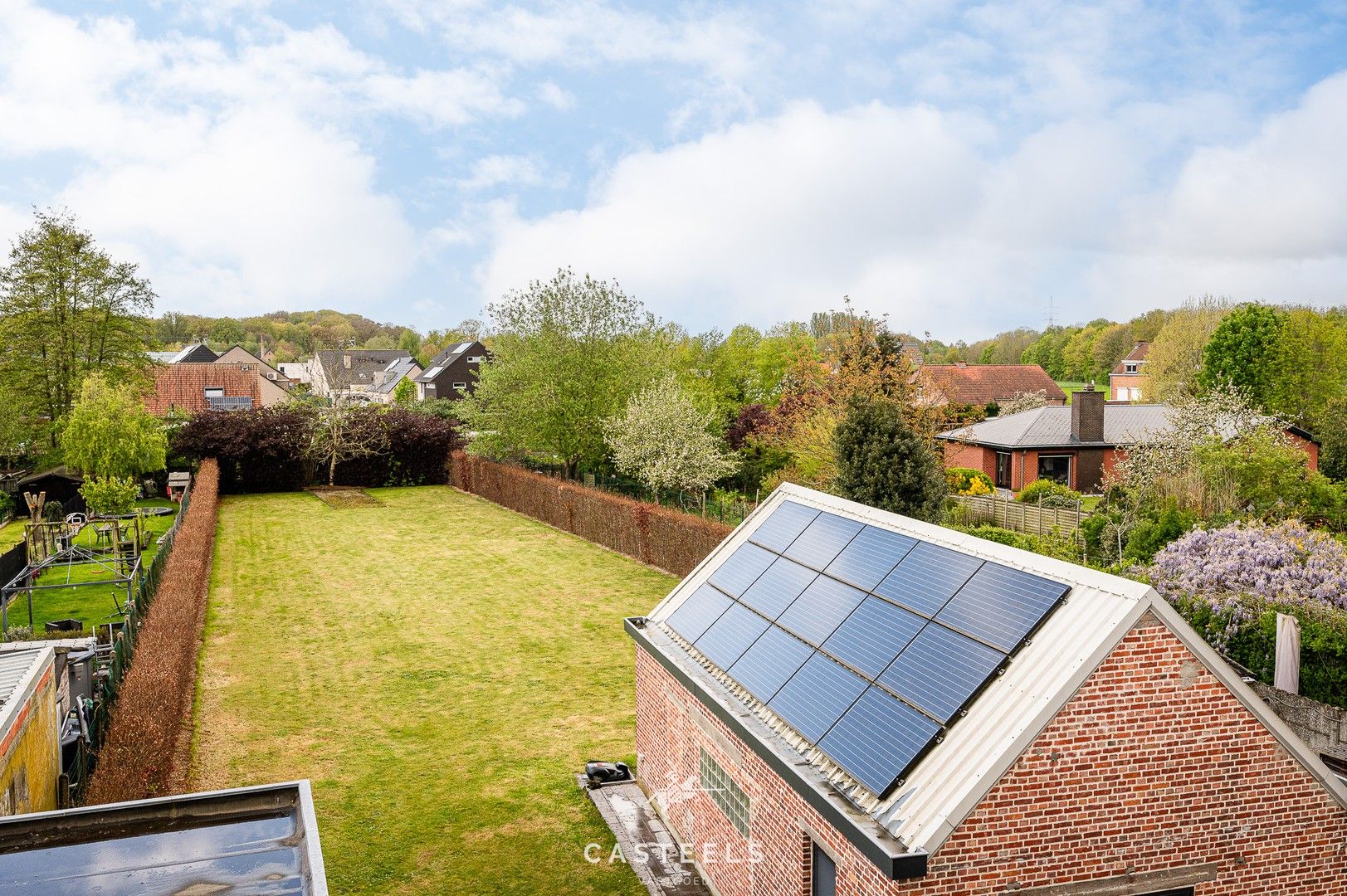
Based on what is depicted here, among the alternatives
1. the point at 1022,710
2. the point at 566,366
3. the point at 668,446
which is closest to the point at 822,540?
the point at 1022,710

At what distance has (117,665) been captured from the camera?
1524 cm

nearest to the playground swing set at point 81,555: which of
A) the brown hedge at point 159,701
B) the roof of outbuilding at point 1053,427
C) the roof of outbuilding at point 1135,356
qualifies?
the brown hedge at point 159,701

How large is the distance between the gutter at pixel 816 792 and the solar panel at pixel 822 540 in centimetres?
179

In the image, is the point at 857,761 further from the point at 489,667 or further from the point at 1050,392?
the point at 1050,392

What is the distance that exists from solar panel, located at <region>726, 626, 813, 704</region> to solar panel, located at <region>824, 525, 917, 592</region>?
0.88 meters

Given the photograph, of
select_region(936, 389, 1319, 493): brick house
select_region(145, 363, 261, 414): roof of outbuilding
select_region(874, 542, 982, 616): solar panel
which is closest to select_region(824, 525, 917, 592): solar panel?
select_region(874, 542, 982, 616): solar panel

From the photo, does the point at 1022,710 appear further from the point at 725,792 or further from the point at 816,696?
the point at 725,792

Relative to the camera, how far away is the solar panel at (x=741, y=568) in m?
11.7

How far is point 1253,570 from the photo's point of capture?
1547cm

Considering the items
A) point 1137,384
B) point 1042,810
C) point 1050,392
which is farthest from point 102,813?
point 1137,384

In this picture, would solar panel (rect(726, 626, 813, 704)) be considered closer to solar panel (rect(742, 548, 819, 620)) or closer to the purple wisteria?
solar panel (rect(742, 548, 819, 620))

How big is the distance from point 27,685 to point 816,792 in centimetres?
868

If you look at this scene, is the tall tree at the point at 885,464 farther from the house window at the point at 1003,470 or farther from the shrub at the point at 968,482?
the house window at the point at 1003,470

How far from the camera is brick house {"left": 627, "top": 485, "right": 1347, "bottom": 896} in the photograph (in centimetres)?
687
